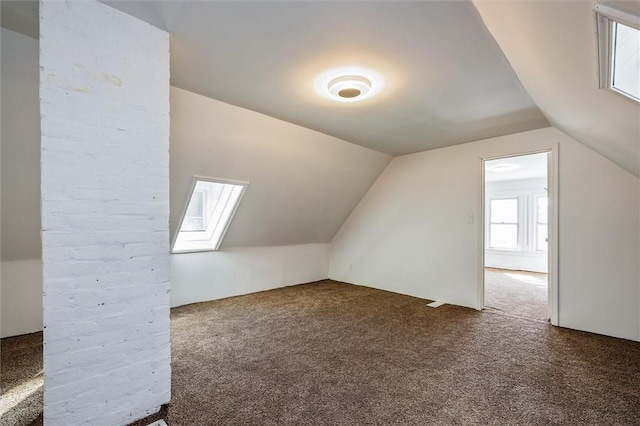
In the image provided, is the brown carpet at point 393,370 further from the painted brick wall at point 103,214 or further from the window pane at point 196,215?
the window pane at point 196,215

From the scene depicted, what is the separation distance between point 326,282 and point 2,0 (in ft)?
15.6

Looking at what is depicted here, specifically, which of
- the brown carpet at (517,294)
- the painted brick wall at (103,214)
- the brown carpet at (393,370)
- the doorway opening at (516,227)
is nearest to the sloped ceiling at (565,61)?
the brown carpet at (393,370)

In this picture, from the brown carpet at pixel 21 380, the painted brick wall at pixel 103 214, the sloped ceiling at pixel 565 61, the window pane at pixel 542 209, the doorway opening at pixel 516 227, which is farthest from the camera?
the window pane at pixel 542 209

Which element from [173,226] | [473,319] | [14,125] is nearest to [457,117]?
[473,319]

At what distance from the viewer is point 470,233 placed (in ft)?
12.3

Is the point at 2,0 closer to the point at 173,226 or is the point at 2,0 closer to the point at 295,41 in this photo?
the point at 295,41

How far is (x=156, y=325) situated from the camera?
5.52ft

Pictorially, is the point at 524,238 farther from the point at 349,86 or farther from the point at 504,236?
the point at 349,86

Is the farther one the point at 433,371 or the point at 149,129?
the point at 433,371

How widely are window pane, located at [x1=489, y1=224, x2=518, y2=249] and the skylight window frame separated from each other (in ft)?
21.0

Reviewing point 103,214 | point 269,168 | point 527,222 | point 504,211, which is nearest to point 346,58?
point 103,214

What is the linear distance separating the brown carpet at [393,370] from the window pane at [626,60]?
1748 millimetres

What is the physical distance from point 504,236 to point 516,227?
0.34m

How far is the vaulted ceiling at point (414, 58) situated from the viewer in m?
1.45
